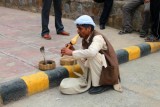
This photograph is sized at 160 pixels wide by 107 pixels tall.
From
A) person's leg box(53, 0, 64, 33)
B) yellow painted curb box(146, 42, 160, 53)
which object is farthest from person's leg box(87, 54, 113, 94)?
person's leg box(53, 0, 64, 33)

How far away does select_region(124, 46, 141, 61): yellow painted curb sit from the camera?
5137 mm

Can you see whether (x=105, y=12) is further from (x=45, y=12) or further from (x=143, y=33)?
(x=45, y=12)

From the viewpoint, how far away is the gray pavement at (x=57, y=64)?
358 centimetres

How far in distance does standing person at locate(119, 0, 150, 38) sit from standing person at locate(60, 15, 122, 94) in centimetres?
262

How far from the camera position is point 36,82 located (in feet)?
12.3

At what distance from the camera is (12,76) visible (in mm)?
3930

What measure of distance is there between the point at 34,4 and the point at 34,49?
4.11m

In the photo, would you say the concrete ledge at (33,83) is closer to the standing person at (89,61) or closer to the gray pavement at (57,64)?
the gray pavement at (57,64)

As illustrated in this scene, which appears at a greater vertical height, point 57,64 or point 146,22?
point 146,22

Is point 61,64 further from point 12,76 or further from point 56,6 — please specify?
point 56,6

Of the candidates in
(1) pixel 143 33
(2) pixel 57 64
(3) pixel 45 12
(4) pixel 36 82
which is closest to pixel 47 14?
(3) pixel 45 12

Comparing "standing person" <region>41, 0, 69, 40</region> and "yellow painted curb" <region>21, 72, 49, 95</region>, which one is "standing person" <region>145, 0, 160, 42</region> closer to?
"standing person" <region>41, 0, 69, 40</region>

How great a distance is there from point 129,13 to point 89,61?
3052 millimetres

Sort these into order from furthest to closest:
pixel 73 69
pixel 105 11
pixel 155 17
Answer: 1. pixel 105 11
2. pixel 155 17
3. pixel 73 69
